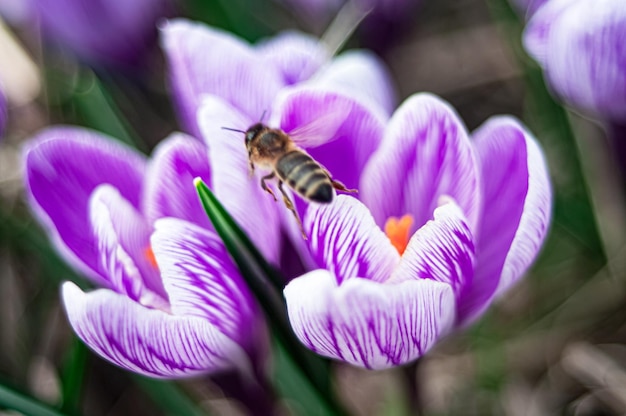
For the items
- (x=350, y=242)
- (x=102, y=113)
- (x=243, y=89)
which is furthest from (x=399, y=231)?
(x=102, y=113)

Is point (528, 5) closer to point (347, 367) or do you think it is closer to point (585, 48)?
point (585, 48)

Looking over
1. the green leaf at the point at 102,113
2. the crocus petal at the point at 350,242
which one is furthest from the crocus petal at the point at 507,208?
the green leaf at the point at 102,113

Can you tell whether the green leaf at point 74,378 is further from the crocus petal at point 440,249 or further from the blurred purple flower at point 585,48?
the blurred purple flower at point 585,48

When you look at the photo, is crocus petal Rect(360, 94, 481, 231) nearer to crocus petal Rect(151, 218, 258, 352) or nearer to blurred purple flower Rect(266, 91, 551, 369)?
blurred purple flower Rect(266, 91, 551, 369)

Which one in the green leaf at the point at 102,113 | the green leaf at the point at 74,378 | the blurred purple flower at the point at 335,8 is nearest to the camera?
the green leaf at the point at 74,378

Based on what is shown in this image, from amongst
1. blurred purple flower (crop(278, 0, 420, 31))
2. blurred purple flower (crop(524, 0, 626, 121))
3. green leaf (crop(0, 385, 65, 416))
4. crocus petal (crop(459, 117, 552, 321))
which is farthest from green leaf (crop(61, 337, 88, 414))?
blurred purple flower (crop(278, 0, 420, 31))
